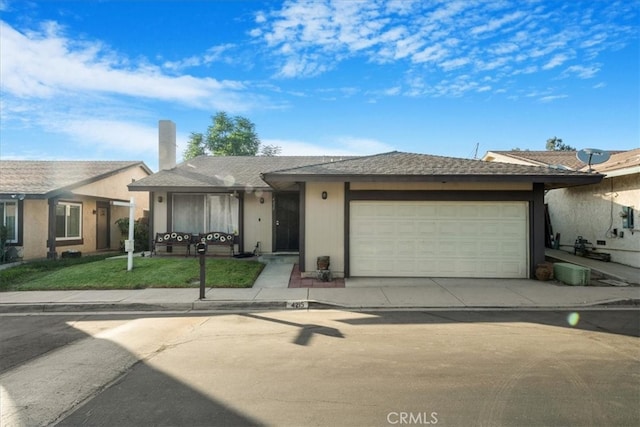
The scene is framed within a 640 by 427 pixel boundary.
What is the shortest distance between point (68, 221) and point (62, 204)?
0.80 metres

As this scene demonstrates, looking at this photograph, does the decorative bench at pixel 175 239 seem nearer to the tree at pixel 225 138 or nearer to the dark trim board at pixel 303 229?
the dark trim board at pixel 303 229

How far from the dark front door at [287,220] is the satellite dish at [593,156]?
9918mm

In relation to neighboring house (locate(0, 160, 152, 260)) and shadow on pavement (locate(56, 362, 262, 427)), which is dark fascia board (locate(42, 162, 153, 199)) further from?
shadow on pavement (locate(56, 362, 262, 427))

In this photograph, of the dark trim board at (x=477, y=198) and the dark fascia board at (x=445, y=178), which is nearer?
the dark fascia board at (x=445, y=178)

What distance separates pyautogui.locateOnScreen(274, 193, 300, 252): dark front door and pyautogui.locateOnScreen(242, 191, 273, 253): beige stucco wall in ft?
1.30

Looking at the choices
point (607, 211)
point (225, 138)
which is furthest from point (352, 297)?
point (225, 138)

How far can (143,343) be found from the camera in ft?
17.9

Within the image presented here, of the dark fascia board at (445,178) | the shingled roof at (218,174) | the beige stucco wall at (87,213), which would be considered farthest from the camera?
the beige stucco wall at (87,213)

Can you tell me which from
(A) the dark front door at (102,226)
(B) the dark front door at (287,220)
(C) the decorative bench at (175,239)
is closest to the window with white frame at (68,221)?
(A) the dark front door at (102,226)

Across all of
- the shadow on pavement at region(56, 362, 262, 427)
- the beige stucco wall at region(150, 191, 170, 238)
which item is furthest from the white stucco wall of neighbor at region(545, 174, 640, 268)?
the beige stucco wall at region(150, 191, 170, 238)

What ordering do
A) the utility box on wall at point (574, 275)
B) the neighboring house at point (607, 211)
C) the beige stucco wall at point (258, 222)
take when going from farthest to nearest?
the beige stucco wall at point (258, 222) < the neighboring house at point (607, 211) < the utility box on wall at point (574, 275)

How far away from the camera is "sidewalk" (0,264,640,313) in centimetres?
773

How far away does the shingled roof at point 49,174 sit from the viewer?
1365 centimetres

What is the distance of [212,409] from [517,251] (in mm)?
9879
